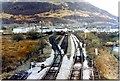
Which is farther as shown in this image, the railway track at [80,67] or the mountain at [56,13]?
the mountain at [56,13]

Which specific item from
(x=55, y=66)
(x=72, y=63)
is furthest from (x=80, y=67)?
(x=55, y=66)

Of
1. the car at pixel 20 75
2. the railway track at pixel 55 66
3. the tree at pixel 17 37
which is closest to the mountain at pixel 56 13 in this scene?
the tree at pixel 17 37

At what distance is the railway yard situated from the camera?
12.8 feet

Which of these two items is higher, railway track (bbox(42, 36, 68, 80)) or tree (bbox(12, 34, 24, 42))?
tree (bbox(12, 34, 24, 42))

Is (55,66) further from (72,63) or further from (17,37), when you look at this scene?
(17,37)

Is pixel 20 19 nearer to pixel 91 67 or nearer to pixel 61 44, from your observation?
pixel 61 44

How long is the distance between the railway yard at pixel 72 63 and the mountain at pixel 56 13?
245 millimetres

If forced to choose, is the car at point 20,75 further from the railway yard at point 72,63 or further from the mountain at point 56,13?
the mountain at point 56,13

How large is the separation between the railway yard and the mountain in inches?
9.6

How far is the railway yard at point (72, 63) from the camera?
3916 mm

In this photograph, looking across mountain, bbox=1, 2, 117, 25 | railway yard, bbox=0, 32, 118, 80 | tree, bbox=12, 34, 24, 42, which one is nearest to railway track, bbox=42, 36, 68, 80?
railway yard, bbox=0, 32, 118, 80

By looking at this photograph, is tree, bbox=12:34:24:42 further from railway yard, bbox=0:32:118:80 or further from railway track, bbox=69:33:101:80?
railway track, bbox=69:33:101:80

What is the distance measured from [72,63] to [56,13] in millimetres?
730

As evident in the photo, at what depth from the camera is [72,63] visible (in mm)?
4000
